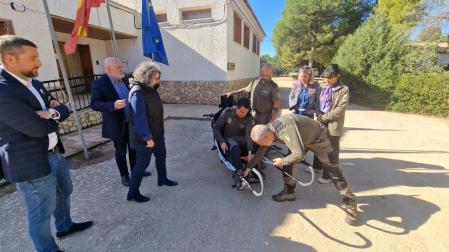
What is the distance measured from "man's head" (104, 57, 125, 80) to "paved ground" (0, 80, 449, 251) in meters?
1.61

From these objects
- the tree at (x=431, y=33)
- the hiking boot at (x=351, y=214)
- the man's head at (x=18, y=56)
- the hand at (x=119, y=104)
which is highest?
the tree at (x=431, y=33)

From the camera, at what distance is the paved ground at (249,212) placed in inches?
87.6

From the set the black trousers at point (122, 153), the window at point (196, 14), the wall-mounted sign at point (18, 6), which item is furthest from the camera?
the window at point (196, 14)

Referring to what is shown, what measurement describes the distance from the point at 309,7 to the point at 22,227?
25.5 meters

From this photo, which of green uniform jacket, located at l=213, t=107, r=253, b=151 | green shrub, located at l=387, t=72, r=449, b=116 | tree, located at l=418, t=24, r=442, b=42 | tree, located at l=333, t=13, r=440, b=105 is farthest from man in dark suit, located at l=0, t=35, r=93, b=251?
tree, located at l=418, t=24, r=442, b=42

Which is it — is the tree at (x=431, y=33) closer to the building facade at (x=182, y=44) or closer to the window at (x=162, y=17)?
the building facade at (x=182, y=44)

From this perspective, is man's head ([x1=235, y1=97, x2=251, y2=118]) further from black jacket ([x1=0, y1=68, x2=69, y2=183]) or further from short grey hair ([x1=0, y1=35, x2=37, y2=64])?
short grey hair ([x1=0, y1=35, x2=37, y2=64])

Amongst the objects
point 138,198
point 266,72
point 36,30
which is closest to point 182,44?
point 36,30

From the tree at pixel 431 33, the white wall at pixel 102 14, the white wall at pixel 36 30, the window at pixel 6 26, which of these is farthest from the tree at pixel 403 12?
the window at pixel 6 26

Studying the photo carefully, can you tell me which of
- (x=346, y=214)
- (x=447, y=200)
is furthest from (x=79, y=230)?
(x=447, y=200)

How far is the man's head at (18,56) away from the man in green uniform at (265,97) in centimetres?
296

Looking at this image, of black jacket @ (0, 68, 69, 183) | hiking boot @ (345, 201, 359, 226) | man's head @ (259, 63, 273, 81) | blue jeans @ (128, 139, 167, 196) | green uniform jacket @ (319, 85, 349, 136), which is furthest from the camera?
man's head @ (259, 63, 273, 81)

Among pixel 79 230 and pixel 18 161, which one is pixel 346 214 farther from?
pixel 18 161

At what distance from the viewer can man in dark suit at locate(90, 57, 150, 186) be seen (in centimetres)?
287
